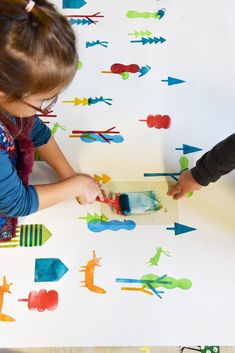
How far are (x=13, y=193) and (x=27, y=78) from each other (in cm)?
20

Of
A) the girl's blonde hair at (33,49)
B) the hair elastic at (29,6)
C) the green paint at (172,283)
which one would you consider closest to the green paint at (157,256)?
the green paint at (172,283)

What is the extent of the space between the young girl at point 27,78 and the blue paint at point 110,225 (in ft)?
0.31

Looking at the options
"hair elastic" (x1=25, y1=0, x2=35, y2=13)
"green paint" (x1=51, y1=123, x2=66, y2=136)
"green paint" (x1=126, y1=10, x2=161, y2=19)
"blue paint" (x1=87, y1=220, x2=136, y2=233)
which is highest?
"hair elastic" (x1=25, y1=0, x2=35, y2=13)

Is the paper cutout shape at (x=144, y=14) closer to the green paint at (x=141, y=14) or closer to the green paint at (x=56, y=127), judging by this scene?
the green paint at (x=141, y=14)

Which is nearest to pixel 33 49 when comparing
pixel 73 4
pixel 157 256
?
pixel 157 256

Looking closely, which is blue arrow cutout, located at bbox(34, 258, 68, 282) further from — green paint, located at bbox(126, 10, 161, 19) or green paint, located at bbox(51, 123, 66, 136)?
green paint, located at bbox(126, 10, 161, 19)

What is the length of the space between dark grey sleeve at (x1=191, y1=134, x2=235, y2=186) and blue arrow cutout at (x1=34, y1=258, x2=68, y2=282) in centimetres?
31

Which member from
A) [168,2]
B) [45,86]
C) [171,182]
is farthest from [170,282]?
[168,2]

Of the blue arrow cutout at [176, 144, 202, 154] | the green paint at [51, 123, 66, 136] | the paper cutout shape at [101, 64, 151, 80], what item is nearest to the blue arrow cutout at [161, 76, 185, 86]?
the paper cutout shape at [101, 64, 151, 80]

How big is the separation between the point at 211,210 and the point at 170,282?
17 centimetres

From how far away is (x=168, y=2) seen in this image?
3.26 feet

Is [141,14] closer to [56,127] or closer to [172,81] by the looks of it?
[172,81]

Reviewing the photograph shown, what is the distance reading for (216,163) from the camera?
688mm

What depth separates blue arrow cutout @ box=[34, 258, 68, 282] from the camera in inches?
28.1
